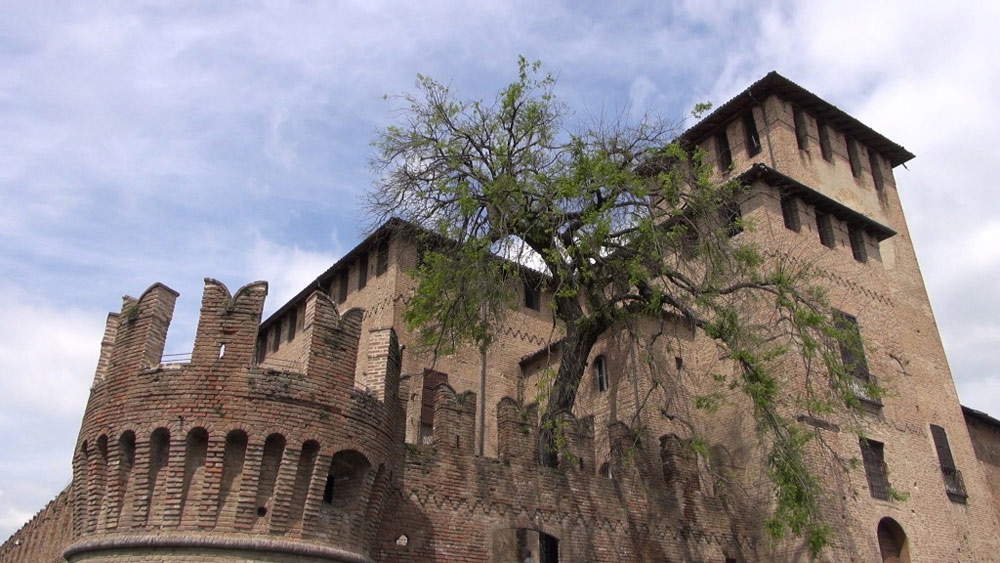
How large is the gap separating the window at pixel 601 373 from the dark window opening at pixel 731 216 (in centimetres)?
442

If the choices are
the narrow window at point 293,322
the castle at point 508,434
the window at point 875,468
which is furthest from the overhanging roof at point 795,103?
Result: the narrow window at point 293,322

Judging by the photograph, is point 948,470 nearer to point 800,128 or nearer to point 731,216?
point 731,216

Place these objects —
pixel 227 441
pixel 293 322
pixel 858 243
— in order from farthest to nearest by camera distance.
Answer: pixel 293 322, pixel 858 243, pixel 227 441

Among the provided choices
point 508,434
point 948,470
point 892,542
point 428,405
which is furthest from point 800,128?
point 508,434

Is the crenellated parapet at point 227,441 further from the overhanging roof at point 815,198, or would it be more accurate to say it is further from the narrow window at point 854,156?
the narrow window at point 854,156

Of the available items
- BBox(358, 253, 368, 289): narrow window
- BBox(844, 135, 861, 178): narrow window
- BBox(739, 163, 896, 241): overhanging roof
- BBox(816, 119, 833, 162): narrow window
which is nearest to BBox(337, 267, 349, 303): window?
BBox(358, 253, 368, 289): narrow window

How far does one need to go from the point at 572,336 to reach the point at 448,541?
5.24m

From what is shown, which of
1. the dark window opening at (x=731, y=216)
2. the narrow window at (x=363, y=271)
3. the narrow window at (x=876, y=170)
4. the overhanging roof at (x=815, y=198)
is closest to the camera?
the dark window opening at (x=731, y=216)

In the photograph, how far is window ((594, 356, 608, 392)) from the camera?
68.2 ft

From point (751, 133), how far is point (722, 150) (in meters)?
1.01

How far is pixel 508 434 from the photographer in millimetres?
14992

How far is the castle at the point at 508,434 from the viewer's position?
422 inches

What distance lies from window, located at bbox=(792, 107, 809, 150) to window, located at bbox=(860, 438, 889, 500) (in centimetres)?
866

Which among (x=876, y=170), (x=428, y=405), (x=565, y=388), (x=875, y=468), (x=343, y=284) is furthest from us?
(x=343, y=284)
